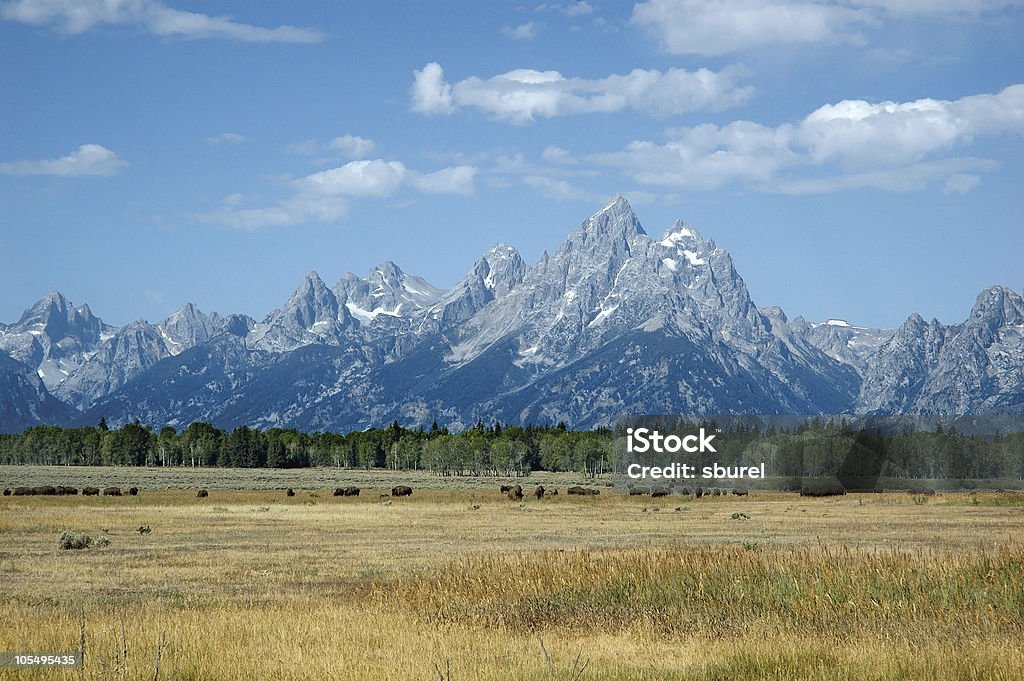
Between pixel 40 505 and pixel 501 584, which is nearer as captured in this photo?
pixel 501 584

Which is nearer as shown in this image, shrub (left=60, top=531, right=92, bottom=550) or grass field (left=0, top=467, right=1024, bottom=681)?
grass field (left=0, top=467, right=1024, bottom=681)

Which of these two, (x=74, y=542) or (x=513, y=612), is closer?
(x=513, y=612)

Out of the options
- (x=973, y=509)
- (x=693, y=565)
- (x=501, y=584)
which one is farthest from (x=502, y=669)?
(x=973, y=509)

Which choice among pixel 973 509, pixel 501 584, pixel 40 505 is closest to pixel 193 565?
pixel 501 584

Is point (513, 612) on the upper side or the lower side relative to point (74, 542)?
upper

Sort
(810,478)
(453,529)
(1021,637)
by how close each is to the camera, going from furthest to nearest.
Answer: (810,478), (453,529), (1021,637)

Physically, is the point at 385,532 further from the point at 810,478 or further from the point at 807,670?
the point at 810,478

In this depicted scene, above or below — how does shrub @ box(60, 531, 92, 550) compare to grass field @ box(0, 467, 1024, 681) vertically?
below

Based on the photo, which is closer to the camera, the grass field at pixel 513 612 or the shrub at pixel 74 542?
the grass field at pixel 513 612

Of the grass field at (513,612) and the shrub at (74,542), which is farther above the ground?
the grass field at (513,612)

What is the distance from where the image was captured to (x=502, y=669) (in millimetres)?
17172

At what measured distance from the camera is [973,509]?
74.9 m

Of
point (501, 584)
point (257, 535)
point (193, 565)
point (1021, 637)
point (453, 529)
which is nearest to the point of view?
point (1021, 637)

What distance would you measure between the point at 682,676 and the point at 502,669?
113 inches
